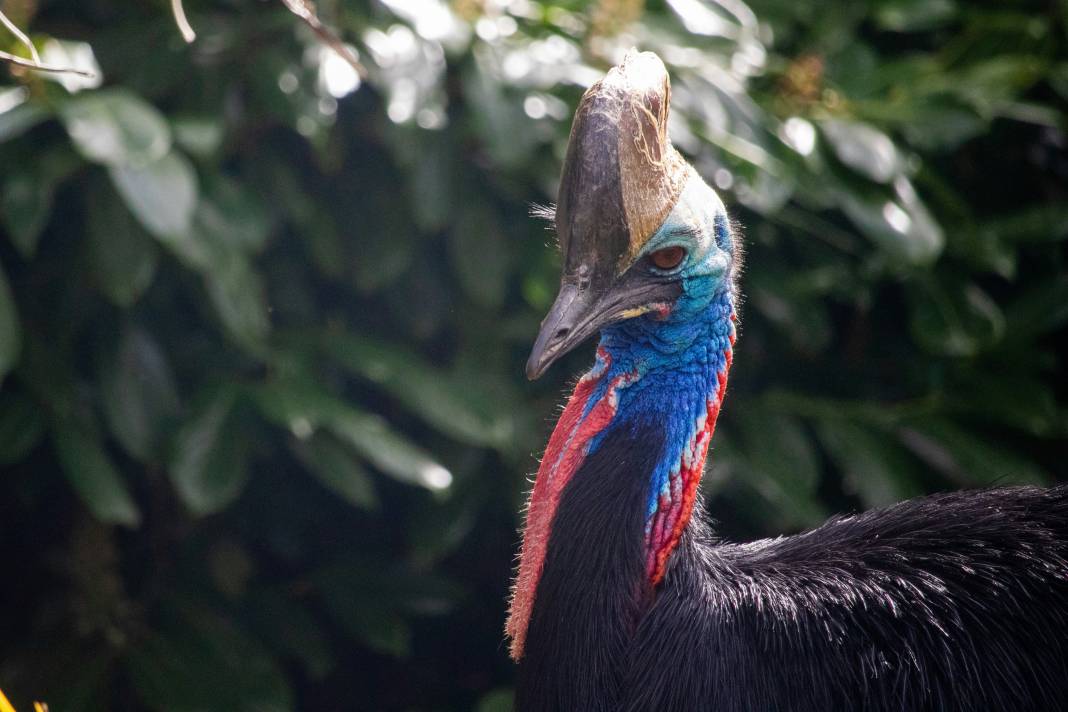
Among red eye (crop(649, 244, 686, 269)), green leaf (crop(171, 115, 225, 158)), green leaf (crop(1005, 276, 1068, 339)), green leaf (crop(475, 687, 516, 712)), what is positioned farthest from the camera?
green leaf (crop(1005, 276, 1068, 339))

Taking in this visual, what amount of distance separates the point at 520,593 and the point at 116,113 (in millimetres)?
1212

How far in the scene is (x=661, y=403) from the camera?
153 cm

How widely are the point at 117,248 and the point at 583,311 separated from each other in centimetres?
126

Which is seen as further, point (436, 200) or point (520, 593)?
point (436, 200)

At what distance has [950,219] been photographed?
3.05 meters

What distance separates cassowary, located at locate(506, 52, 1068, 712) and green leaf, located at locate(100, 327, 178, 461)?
46.4 inches

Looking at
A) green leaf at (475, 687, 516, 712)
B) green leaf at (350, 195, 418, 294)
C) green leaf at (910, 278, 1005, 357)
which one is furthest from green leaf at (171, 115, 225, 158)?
green leaf at (910, 278, 1005, 357)

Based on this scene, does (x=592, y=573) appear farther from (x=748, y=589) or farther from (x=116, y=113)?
(x=116, y=113)

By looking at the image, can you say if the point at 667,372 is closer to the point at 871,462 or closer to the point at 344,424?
the point at 344,424

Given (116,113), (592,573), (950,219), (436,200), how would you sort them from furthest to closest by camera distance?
(950,219)
(436,200)
(116,113)
(592,573)

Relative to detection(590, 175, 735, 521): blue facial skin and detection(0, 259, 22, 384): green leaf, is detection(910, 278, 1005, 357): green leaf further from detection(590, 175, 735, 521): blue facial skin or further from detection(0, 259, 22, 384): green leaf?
detection(0, 259, 22, 384): green leaf

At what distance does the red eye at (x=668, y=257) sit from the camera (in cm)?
150

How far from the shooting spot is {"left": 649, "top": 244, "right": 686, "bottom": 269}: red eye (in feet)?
4.91

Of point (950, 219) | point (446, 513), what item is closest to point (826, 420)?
point (950, 219)
